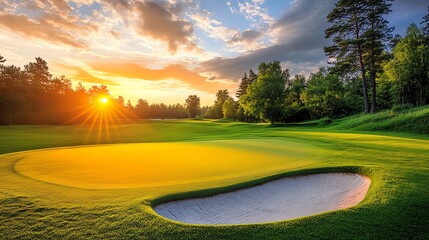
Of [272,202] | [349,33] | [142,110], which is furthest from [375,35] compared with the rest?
[142,110]

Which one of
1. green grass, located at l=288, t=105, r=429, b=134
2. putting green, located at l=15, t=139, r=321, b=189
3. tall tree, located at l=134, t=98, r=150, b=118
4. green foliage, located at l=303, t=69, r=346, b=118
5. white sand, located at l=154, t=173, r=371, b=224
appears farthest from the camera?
tall tree, located at l=134, t=98, r=150, b=118

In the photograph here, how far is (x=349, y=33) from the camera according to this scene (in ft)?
116

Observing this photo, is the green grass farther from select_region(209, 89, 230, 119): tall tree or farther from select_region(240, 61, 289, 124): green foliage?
select_region(209, 89, 230, 119): tall tree

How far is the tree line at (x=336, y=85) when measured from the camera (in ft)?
113

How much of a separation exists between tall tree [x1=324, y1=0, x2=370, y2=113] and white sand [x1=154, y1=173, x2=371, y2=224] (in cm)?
3393

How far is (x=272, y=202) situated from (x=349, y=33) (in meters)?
39.4

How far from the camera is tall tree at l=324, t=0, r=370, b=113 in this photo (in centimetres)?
3403

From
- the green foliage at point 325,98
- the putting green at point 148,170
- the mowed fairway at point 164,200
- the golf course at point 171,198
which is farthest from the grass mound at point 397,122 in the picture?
the green foliage at point 325,98

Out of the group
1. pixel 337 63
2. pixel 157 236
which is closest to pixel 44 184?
pixel 157 236

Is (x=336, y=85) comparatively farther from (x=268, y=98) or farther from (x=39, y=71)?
(x=39, y=71)

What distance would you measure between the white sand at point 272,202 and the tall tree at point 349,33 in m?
33.9

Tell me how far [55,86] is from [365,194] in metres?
74.0

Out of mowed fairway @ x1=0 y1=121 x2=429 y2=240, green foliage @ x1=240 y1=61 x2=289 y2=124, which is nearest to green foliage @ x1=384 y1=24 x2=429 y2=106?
green foliage @ x1=240 y1=61 x2=289 y2=124

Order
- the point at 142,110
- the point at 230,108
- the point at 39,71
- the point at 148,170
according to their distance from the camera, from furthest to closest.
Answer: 1. the point at 142,110
2. the point at 230,108
3. the point at 39,71
4. the point at 148,170
